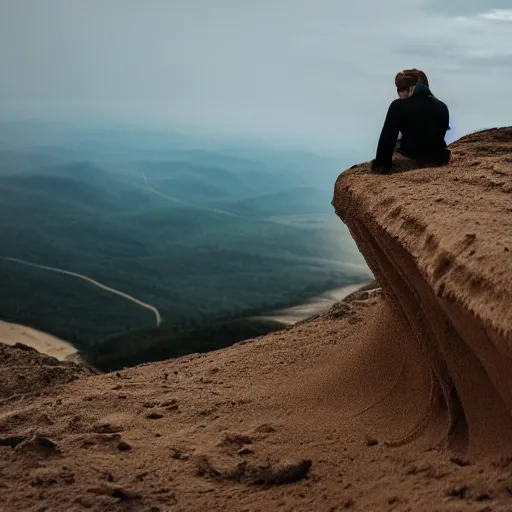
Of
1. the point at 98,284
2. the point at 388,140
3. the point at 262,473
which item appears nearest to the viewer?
the point at 262,473

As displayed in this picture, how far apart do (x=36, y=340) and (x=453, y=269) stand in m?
10.1

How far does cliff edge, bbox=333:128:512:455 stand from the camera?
2.20 m

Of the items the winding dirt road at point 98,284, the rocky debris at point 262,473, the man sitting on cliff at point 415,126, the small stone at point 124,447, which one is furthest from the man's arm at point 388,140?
the winding dirt road at point 98,284

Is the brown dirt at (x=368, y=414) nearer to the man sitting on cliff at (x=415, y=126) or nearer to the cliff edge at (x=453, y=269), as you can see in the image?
the cliff edge at (x=453, y=269)

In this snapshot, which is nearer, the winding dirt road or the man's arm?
the man's arm

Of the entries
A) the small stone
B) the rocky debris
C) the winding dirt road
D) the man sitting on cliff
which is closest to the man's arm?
the man sitting on cliff

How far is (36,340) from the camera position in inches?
430

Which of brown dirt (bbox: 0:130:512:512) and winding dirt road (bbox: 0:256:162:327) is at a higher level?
A: brown dirt (bbox: 0:130:512:512)

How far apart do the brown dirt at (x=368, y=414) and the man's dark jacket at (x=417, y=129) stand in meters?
0.15

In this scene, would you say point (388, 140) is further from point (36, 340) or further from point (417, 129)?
point (36, 340)

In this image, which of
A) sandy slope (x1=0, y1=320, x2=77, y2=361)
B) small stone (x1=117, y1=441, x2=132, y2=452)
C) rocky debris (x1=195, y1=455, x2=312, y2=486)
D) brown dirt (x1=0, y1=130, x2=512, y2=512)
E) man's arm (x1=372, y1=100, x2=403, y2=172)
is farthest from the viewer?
sandy slope (x1=0, y1=320, x2=77, y2=361)

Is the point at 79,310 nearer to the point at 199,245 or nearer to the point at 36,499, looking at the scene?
the point at 36,499

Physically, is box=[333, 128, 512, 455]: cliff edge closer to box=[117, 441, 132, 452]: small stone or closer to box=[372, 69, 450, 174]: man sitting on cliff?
box=[372, 69, 450, 174]: man sitting on cliff

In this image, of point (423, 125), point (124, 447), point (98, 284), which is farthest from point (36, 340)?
point (423, 125)
